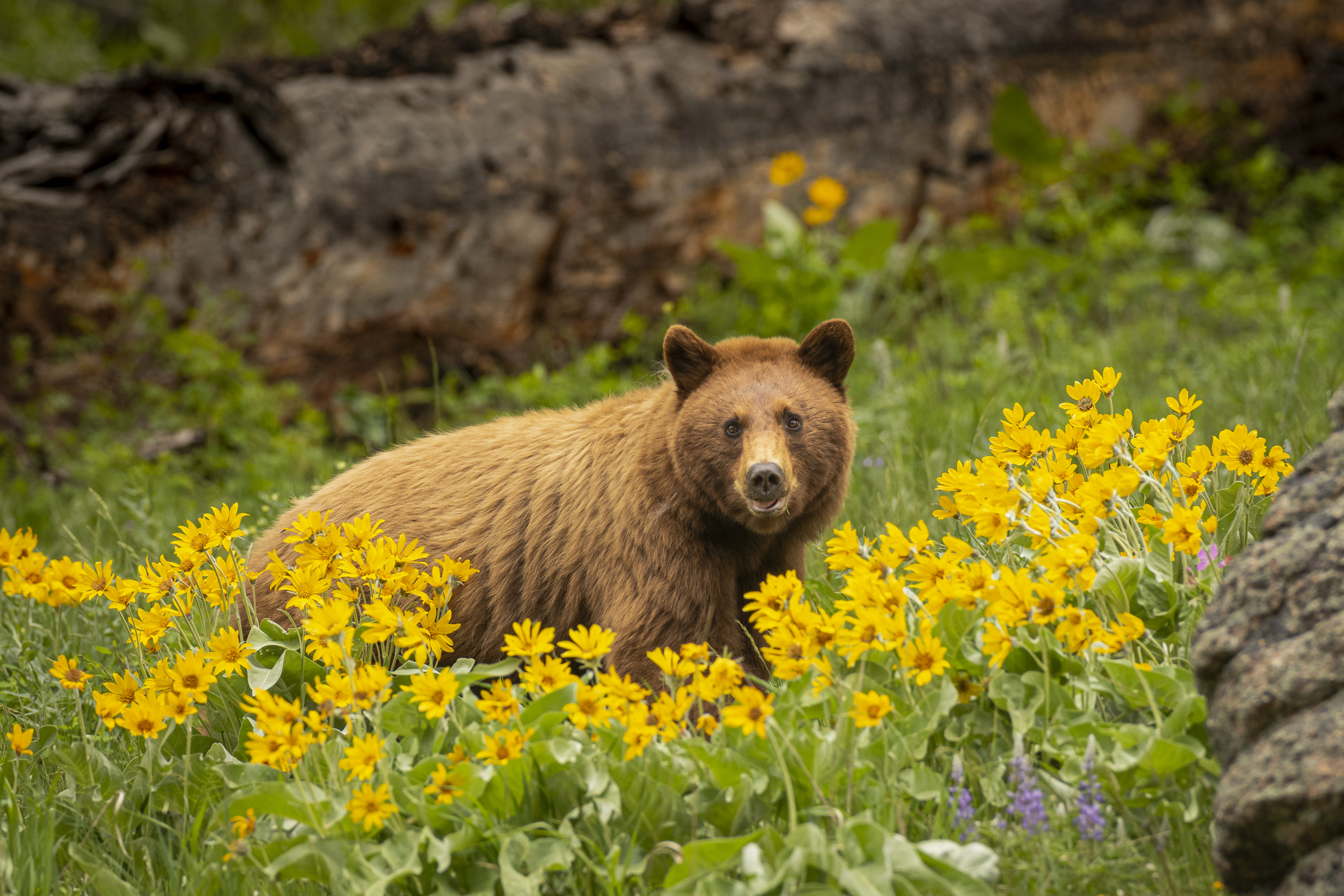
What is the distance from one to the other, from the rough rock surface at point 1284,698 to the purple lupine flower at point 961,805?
0.47m

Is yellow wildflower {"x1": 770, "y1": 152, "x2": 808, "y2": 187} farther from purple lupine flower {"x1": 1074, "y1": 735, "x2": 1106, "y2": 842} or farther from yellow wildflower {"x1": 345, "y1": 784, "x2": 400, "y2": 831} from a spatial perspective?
yellow wildflower {"x1": 345, "y1": 784, "x2": 400, "y2": 831}

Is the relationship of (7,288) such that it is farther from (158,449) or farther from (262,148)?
(262,148)

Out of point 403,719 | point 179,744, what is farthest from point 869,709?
point 179,744

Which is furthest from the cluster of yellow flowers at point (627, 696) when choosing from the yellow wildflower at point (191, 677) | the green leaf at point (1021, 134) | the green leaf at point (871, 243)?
the green leaf at point (1021, 134)

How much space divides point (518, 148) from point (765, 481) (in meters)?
4.59

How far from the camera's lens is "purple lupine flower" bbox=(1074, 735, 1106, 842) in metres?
2.20

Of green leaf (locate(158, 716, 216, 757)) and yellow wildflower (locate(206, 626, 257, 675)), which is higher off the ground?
yellow wildflower (locate(206, 626, 257, 675))

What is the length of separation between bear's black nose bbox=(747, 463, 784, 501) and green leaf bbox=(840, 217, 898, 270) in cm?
459

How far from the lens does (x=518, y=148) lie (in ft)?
23.7

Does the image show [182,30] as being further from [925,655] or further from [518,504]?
[925,655]

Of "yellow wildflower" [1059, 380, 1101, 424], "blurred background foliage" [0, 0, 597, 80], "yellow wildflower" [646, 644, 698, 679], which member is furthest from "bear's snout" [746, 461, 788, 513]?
"blurred background foliage" [0, 0, 597, 80]

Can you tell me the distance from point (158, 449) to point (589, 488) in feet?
13.3

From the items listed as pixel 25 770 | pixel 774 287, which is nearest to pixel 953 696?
pixel 25 770

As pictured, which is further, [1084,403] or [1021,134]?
[1021,134]
